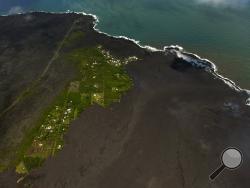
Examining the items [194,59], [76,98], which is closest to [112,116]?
[76,98]

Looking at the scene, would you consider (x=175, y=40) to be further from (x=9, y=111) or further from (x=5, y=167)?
(x=5, y=167)

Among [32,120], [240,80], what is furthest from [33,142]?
[240,80]

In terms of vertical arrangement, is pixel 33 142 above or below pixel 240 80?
below

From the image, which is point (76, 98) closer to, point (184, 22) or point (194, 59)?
point (194, 59)

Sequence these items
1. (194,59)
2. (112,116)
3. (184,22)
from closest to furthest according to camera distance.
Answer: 1. (112,116)
2. (194,59)
3. (184,22)

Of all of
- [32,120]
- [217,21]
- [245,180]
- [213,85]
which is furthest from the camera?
[217,21]

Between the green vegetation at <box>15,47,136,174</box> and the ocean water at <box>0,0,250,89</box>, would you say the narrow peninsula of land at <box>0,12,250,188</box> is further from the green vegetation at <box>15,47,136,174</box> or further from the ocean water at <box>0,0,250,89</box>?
the ocean water at <box>0,0,250,89</box>
